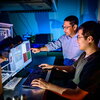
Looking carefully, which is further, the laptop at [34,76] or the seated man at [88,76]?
the laptop at [34,76]

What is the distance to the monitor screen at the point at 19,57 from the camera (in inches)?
67.2

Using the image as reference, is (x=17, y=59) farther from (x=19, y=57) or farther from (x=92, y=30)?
(x=92, y=30)

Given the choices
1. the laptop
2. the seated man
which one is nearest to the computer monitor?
the laptop

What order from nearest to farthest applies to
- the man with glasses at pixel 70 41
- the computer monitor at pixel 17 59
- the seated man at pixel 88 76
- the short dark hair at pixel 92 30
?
the seated man at pixel 88 76 → the short dark hair at pixel 92 30 → the computer monitor at pixel 17 59 → the man with glasses at pixel 70 41

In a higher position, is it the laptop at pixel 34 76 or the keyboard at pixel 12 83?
the laptop at pixel 34 76

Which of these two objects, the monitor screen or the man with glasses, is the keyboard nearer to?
the monitor screen

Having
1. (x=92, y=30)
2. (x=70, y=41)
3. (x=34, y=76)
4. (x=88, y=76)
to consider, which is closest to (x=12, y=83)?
(x=34, y=76)

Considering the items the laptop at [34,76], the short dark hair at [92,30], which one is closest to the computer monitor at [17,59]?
the laptop at [34,76]

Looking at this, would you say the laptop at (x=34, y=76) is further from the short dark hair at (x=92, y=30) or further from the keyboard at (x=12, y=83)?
the short dark hair at (x=92, y=30)

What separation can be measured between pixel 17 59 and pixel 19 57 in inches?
2.7

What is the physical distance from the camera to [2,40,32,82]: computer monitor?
5.57 ft

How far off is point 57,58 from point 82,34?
1741 millimetres

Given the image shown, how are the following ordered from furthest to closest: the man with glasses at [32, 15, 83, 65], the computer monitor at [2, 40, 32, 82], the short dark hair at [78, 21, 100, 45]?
the man with glasses at [32, 15, 83, 65]
the computer monitor at [2, 40, 32, 82]
the short dark hair at [78, 21, 100, 45]

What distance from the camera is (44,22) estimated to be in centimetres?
369
